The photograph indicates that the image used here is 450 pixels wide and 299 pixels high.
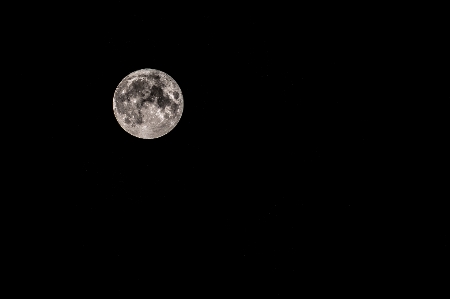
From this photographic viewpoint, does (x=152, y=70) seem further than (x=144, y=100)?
Yes

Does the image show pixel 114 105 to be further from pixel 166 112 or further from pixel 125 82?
pixel 166 112

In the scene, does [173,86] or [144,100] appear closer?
[144,100]

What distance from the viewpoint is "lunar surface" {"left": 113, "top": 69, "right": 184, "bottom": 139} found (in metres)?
5.62

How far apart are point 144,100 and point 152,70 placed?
55 cm

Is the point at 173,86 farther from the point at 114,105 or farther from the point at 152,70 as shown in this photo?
the point at 114,105

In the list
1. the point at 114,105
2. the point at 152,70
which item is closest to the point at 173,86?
the point at 152,70

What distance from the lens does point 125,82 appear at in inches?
229

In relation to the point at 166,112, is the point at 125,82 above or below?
above

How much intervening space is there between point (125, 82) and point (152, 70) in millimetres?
375

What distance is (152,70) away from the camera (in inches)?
234

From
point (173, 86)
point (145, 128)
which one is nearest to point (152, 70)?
point (173, 86)

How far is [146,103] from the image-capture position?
558 centimetres

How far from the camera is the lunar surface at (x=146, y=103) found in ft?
18.4

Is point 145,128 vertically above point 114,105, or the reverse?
point 114,105
